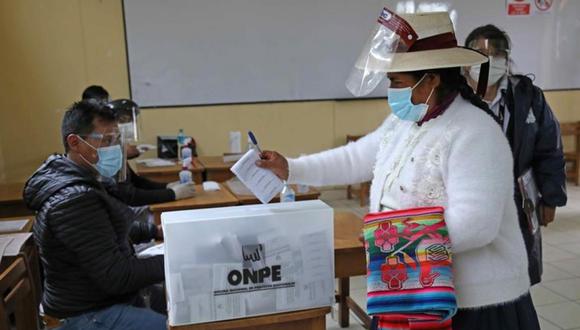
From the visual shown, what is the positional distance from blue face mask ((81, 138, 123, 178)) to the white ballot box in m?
0.64

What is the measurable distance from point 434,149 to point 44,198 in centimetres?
115

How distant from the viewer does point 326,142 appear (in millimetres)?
5641

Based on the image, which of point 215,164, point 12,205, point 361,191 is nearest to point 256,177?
point 12,205

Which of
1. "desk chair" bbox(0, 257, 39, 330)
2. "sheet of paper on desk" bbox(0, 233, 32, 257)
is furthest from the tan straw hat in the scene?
"sheet of paper on desk" bbox(0, 233, 32, 257)

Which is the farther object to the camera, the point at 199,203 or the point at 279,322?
the point at 199,203

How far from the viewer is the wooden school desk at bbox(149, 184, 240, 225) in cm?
261

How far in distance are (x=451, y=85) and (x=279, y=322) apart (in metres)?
0.78

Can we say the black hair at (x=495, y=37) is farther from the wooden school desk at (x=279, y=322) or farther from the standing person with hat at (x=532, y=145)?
the wooden school desk at (x=279, y=322)

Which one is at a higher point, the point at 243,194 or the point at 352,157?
the point at 352,157

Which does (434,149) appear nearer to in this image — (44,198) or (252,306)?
(252,306)

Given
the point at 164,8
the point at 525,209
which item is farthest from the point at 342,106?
the point at 525,209

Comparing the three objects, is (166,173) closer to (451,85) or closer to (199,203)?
(199,203)

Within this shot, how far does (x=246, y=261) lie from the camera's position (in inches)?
51.0

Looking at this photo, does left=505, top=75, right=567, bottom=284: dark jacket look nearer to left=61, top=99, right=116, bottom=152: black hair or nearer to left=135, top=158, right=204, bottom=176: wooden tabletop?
left=61, top=99, right=116, bottom=152: black hair
